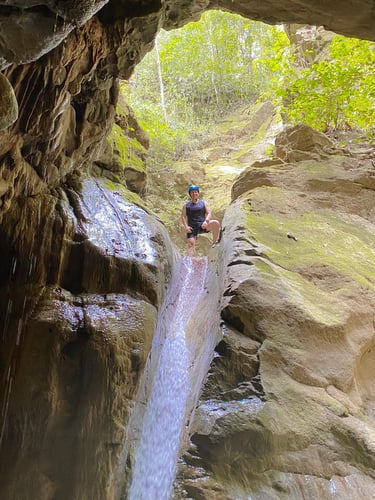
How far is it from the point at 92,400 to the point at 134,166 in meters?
6.63

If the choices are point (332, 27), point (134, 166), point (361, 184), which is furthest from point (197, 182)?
point (332, 27)

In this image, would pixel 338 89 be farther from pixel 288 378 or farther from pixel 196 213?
pixel 288 378

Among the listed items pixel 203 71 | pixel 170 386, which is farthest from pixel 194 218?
pixel 203 71

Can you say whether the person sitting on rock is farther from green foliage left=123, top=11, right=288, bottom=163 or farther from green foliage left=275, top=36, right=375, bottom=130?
green foliage left=123, top=11, right=288, bottom=163

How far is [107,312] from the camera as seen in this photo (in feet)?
14.9

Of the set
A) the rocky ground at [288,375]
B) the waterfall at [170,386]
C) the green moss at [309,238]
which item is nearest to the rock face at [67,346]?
the waterfall at [170,386]

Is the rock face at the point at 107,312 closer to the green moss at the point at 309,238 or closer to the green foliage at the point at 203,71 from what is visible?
the green moss at the point at 309,238

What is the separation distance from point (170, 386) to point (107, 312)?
→ 5.52 ft

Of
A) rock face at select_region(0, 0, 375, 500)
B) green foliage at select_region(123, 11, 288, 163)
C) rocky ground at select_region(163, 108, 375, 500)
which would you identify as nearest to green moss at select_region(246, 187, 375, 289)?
rocky ground at select_region(163, 108, 375, 500)

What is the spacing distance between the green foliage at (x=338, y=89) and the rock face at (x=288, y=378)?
5303mm

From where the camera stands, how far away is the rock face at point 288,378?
13.0ft

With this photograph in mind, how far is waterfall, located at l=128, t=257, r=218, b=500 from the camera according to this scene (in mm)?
4543

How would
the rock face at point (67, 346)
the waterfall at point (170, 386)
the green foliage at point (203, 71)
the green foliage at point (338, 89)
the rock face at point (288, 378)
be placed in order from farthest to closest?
the green foliage at point (203, 71) < the green foliage at point (338, 89) < the waterfall at point (170, 386) < the rock face at point (288, 378) < the rock face at point (67, 346)

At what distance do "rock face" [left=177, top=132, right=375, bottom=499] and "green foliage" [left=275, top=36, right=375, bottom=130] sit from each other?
17.4ft
